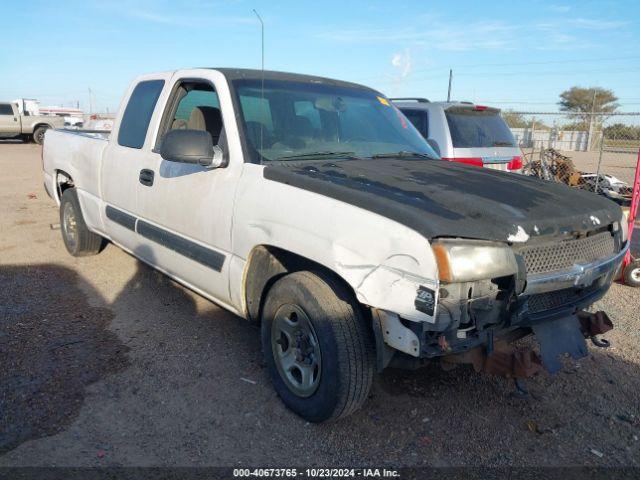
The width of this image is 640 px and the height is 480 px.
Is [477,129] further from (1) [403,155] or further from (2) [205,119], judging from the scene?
(2) [205,119]

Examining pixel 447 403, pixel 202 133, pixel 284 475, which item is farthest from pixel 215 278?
pixel 447 403

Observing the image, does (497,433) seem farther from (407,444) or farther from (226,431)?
(226,431)

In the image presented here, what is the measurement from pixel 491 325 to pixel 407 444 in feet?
2.76

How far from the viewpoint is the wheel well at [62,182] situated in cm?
594

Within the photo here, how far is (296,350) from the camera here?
3.05 metres

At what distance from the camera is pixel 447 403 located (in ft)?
10.8

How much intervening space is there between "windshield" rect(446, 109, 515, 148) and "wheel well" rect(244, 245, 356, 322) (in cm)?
481

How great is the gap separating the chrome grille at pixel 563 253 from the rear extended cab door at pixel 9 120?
2728 cm

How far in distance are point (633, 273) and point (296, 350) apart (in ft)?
14.2

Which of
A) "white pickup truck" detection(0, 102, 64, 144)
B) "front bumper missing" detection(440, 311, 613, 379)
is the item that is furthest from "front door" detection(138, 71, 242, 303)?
"white pickup truck" detection(0, 102, 64, 144)

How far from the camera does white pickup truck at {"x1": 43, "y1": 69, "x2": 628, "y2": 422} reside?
2426 millimetres

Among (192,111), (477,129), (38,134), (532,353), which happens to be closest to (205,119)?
(192,111)

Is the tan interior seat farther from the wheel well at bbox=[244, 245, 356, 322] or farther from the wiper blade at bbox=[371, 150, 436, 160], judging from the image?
the wheel well at bbox=[244, 245, 356, 322]

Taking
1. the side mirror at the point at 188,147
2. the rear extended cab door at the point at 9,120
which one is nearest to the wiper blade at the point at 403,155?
the side mirror at the point at 188,147
